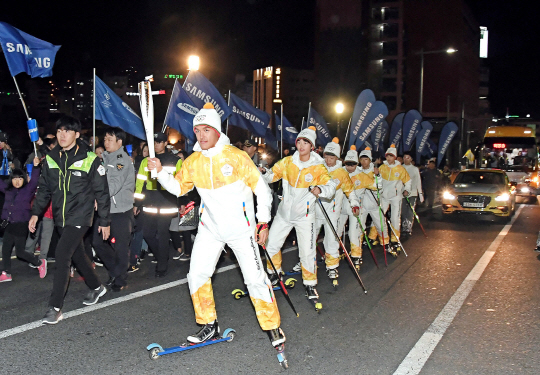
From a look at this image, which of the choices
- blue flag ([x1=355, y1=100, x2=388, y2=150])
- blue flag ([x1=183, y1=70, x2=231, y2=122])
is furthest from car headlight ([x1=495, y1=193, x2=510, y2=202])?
blue flag ([x1=183, y1=70, x2=231, y2=122])

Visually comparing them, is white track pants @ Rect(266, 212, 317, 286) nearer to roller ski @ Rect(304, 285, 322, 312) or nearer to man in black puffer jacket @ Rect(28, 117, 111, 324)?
roller ski @ Rect(304, 285, 322, 312)

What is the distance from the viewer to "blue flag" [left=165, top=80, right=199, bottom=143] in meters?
11.0

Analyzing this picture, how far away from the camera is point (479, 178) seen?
17.2 m

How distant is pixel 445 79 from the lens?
90.8 meters

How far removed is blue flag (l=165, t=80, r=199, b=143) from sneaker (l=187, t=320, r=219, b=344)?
642 centimetres

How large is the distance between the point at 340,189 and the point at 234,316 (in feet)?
9.08

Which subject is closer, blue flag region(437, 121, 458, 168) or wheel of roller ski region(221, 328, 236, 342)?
wheel of roller ski region(221, 328, 236, 342)

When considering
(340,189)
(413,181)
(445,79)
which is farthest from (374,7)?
(340,189)

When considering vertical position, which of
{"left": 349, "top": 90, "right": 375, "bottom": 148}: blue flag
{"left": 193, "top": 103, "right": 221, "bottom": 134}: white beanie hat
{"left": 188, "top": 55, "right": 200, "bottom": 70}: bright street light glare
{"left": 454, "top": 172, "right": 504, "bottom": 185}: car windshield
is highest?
{"left": 188, "top": 55, "right": 200, "bottom": 70}: bright street light glare

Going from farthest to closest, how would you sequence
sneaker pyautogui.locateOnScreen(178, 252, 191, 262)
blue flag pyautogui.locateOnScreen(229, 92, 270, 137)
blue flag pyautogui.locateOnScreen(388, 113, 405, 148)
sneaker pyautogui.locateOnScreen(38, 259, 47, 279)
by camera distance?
1. blue flag pyautogui.locateOnScreen(388, 113, 405, 148)
2. blue flag pyautogui.locateOnScreen(229, 92, 270, 137)
3. sneaker pyautogui.locateOnScreen(178, 252, 191, 262)
4. sneaker pyautogui.locateOnScreen(38, 259, 47, 279)

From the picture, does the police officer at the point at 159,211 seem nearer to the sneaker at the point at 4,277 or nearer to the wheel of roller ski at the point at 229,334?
the sneaker at the point at 4,277

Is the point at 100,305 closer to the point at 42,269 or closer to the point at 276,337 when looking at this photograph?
the point at 42,269

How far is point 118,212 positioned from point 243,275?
289cm

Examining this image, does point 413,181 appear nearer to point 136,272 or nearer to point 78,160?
point 136,272
